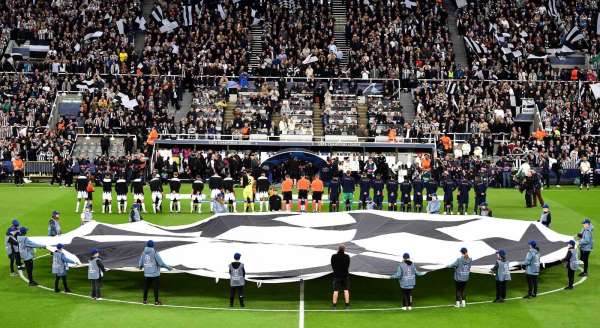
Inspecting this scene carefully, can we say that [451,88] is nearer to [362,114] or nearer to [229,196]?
[362,114]

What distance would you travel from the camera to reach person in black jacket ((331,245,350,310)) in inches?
986

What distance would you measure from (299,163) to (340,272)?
85.2ft

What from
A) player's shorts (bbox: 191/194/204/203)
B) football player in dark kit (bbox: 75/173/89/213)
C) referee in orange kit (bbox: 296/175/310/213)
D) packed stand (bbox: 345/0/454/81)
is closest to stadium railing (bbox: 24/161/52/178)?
football player in dark kit (bbox: 75/173/89/213)

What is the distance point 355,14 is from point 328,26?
2369 millimetres

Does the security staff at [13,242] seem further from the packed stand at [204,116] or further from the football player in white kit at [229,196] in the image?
the packed stand at [204,116]

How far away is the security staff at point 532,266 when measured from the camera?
85.7 ft

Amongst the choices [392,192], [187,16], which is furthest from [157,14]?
[392,192]

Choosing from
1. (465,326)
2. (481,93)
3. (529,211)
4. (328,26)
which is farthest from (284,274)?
(328,26)

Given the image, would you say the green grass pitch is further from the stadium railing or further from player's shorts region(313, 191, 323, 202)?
the stadium railing

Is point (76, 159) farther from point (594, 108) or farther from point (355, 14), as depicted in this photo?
point (594, 108)

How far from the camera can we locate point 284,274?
25.8m

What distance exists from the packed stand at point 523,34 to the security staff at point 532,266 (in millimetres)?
34980

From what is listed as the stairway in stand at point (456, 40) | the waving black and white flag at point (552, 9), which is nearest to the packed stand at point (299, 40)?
the stairway in stand at point (456, 40)

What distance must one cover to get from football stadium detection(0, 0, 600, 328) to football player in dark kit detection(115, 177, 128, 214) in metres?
0.37
